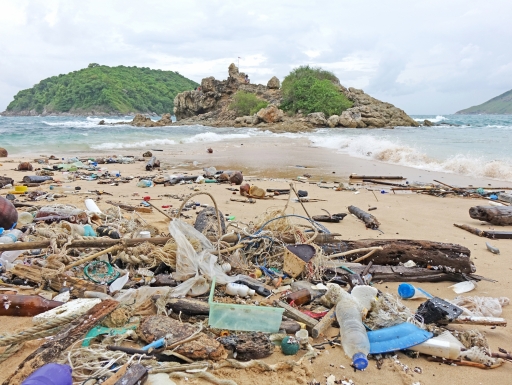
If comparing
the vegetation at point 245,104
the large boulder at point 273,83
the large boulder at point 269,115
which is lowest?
the large boulder at point 269,115

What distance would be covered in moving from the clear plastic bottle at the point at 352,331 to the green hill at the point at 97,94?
89.5 m

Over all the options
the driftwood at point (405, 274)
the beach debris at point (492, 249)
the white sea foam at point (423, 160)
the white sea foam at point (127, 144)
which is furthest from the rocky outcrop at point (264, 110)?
the driftwood at point (405, 274)

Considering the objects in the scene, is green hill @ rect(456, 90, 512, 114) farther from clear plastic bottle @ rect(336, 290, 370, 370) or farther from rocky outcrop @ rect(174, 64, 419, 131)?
clear plastic bottle @ rect(336, 290, 370, 370)

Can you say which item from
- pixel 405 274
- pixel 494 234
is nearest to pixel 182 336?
pixel 405 274

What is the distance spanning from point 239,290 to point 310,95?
44.7 metres

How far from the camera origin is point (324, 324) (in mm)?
2463

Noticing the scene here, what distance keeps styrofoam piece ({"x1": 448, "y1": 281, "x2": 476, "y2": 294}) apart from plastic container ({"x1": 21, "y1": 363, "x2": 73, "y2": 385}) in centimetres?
299

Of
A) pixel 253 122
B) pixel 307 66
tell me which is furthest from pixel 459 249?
pixel 307 66

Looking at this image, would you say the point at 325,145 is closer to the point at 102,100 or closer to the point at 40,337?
the point at 40,337

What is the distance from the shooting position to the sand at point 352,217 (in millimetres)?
2063

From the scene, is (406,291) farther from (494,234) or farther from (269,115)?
(269,115)

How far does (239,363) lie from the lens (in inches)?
81.5

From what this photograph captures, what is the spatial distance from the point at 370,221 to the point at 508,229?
199cm

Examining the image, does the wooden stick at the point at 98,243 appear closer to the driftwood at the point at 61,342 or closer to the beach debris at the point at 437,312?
the driftwood at the point at 61,342
